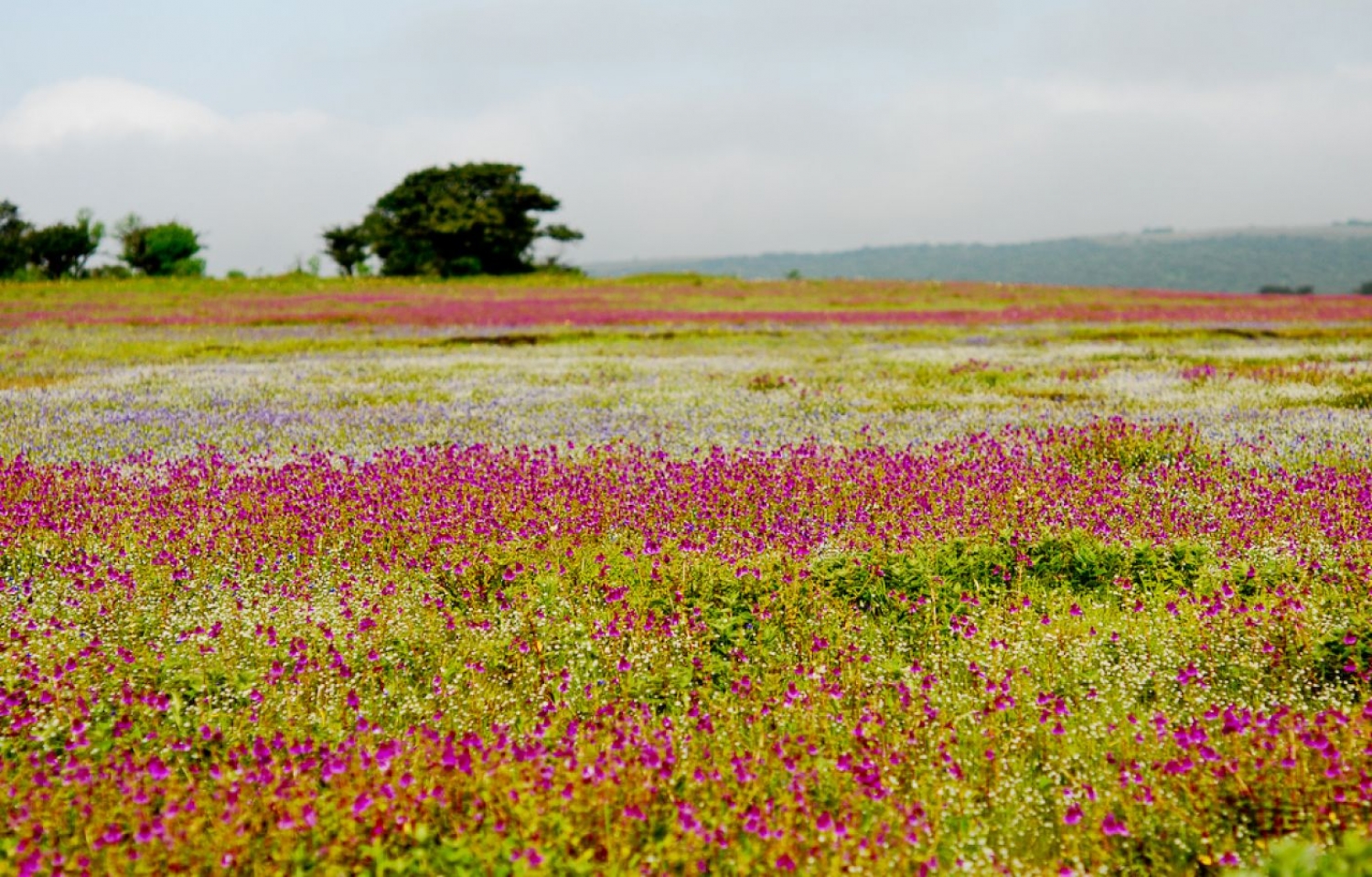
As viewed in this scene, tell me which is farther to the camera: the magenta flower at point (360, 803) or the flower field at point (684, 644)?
the flower field at point (684, 644)

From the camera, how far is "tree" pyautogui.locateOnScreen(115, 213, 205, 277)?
59312 mm

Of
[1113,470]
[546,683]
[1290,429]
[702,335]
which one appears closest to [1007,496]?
[1113,470]

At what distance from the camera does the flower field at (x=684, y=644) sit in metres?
2.95

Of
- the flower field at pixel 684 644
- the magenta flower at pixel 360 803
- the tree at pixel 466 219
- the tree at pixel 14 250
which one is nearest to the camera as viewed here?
the magenta flower at pixel 360 803

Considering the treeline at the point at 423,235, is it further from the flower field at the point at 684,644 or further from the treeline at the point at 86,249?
the flower field at the point at 684,644

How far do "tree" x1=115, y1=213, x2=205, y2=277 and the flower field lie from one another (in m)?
58.6

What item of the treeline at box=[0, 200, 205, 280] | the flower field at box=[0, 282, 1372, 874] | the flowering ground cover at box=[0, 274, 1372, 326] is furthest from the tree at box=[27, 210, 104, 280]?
the flower field at box=[0, 282, 1372, 874]

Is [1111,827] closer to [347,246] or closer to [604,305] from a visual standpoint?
[604,305]

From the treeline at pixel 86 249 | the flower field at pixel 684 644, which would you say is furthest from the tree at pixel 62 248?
the flower field at pixel 684 644

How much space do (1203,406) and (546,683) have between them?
11089 mm

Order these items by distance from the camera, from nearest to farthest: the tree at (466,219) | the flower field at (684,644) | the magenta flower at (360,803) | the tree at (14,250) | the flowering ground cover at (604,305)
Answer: the magenta flower at (360,803) < the flower field at (684,644) < the flowering ground cover at (604,305) < the tree at (14,250) < the tree at (466,219)

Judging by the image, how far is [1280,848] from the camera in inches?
86.5

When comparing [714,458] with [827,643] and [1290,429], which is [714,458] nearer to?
[827,643]

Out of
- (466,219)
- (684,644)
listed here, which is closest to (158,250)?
(466,219)
